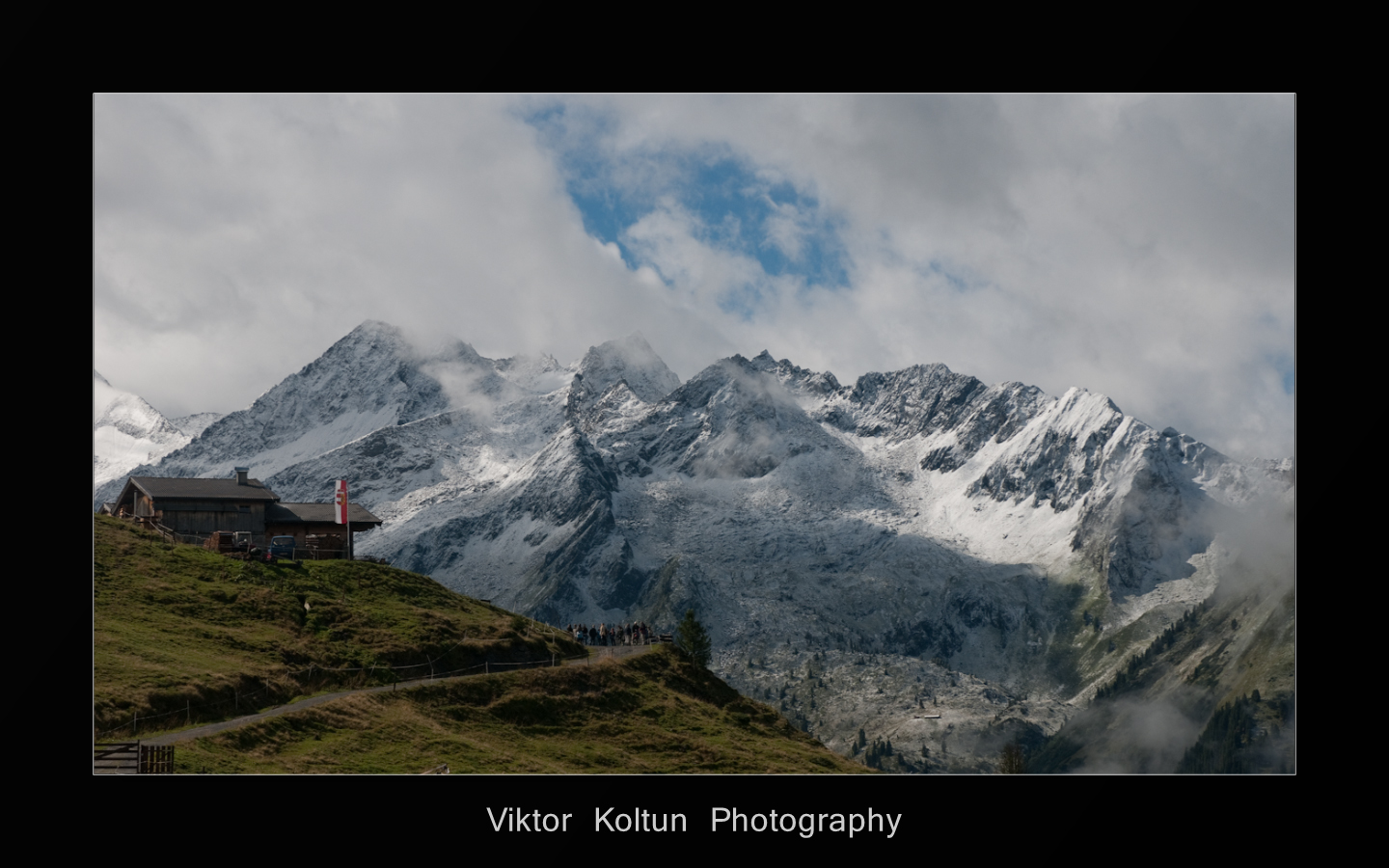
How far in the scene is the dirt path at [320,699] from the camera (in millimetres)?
60094

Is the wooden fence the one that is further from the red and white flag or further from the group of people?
the red and white flag

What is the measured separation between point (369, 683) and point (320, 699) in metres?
Result: 6.26

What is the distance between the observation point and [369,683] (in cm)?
7900

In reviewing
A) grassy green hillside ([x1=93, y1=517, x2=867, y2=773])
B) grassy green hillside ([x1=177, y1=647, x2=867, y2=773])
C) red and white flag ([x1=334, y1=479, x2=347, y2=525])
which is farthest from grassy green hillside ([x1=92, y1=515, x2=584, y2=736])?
red and white flag ([x1=334, y1=479, x2=347, y2=525])

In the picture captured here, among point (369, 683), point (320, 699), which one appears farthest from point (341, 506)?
point (320, 699)

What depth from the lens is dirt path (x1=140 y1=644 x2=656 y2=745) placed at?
60094mm

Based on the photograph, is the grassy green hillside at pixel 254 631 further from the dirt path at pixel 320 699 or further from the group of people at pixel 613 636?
the group of people at pixel 613 636

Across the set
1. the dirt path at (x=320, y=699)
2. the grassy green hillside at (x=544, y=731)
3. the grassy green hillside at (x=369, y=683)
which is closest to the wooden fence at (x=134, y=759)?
the grassy green hillside at (x=544, y=731)

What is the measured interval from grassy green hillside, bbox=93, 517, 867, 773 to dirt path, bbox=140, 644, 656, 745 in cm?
86

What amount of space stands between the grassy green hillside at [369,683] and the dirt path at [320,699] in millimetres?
864

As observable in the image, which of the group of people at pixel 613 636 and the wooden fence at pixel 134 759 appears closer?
the wooden fence at pixel 134 759

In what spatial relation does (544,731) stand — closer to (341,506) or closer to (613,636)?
(613,636)
